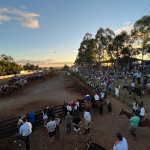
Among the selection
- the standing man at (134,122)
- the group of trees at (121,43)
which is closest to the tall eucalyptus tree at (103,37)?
the group of trees at (121,43)

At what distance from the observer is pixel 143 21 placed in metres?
39.3

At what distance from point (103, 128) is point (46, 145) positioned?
466 cm

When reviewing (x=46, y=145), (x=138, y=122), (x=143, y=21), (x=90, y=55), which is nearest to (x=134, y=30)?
(x=143, y=21)

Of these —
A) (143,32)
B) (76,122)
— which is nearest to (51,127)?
(76,122)

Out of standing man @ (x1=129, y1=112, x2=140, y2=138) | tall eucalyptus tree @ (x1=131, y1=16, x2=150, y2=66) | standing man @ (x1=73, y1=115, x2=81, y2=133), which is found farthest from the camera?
tall eucalyptus tree @ (x1=131, y1=16, x2=150, y2=66)

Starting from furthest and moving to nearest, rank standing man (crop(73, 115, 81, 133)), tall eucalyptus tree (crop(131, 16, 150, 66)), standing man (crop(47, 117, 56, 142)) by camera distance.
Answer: tall eucalyptus tree (crop(131, 16, 150, 66)), standing man (crop(73, 115, 81, 133)), standing man (crop(47, 117, 56, 142))

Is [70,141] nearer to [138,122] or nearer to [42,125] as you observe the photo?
[42,125]

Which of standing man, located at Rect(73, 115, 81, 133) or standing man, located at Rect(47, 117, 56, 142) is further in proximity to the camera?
standing man, located at Rect(73, 115, 81, 133)

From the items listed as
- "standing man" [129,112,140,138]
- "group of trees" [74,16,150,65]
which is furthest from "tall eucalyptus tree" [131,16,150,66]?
"standing man" [129,112,140,138]

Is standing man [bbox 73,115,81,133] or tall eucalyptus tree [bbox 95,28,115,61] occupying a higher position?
tall eucalyptus tree [bbox 95,28,115,61]

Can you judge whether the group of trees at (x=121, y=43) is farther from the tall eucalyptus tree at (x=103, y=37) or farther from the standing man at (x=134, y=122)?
the standing man at (x=134, y=122)

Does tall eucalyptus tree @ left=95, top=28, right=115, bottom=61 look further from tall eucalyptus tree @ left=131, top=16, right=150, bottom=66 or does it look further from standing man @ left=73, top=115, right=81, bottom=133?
standing man @ left=73, top=115, right=81, bottom=133

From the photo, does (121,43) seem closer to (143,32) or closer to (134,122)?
(143,32)

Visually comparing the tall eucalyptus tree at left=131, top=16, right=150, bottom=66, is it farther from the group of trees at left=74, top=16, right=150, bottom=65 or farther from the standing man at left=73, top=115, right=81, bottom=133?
the standing man at left=73, top=115, right=81, bottom=133
